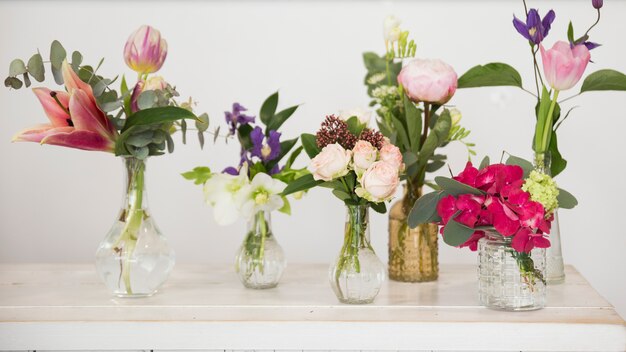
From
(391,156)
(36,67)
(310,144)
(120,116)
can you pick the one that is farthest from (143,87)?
(391,156)

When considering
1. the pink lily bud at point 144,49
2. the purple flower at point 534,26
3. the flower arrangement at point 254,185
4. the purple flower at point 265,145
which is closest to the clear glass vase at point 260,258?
the flower arrangement at point 254,185

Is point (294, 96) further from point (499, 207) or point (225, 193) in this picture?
point (499, 207)

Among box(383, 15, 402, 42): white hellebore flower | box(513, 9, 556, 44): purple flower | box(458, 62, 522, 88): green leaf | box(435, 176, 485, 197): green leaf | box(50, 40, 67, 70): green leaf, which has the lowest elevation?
box(435, 176, 485, 197): green leaf

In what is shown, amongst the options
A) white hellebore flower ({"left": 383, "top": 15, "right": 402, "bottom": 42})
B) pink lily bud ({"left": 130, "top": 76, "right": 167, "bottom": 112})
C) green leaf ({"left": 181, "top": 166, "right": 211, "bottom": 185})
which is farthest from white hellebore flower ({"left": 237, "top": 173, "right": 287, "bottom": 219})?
white hellebore flower ({"left": 383, "top": 15, "right": 402, "bottom": 42})

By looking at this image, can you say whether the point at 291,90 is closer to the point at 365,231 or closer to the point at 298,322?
the point at 365,231

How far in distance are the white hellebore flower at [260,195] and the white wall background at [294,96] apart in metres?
0.50

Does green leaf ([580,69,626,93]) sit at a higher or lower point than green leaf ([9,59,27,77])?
lower

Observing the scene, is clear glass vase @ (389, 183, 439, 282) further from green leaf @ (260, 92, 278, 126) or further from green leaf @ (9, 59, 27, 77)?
green leaf @ (9, 59, 27, 77)

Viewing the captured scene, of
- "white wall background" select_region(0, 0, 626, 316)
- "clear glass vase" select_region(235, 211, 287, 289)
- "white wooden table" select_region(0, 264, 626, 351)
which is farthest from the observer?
"white wall background" select_region(0, 0, 626, 316)

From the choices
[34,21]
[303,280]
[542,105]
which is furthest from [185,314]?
[34,21]

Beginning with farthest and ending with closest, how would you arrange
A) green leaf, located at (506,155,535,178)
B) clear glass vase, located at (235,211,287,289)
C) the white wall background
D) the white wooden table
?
the white wall background → clear glass vase, located at (235,211,287,289) → green leaf, located at (506,155,535,178) → the white wooden table

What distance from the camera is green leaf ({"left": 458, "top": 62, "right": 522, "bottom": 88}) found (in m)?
1.40

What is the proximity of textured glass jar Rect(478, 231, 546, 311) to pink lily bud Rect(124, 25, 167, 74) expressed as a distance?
60cm

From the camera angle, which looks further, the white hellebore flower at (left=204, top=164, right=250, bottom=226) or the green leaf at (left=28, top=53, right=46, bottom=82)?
the white hellebore flower at (left=204, top=164, right=250, bottom=226)
